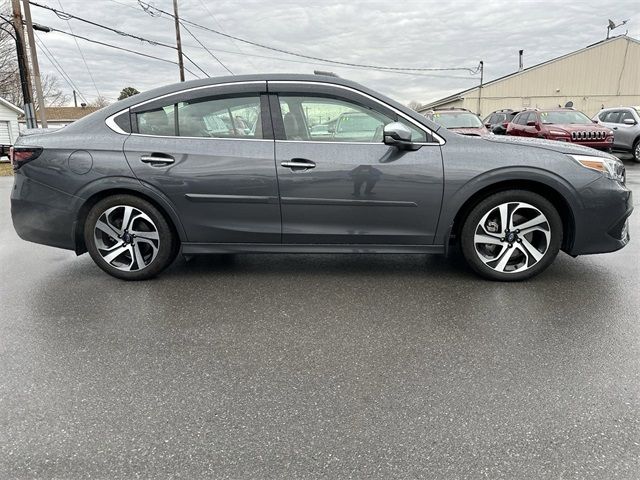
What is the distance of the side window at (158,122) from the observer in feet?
13.4

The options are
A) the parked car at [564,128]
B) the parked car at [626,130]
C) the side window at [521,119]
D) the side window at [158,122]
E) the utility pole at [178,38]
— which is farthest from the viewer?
the utility pole at [178,38]

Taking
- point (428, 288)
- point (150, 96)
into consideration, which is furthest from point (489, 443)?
point (150, 96)

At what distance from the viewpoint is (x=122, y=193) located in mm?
4145

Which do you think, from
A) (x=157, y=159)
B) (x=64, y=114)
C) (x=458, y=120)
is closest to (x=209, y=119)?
(x=157, y=159)

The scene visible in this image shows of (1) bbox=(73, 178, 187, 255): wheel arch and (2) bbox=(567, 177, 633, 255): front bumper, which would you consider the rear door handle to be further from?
(2) bbox=(567, 177, 633, 255): front bumper

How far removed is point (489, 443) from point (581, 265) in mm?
3118

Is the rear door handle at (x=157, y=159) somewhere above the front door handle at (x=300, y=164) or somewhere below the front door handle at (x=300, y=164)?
above

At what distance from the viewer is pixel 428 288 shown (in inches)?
159

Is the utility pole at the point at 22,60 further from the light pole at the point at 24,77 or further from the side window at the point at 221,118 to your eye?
the side window at the point at 221,118

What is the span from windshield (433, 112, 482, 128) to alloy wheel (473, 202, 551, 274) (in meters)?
8.86

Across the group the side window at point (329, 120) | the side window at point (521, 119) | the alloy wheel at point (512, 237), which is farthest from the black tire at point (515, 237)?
the side window at point (521, 119)

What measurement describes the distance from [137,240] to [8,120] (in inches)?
1538

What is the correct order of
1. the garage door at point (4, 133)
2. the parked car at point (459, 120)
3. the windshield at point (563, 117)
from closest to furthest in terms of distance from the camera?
1. the parked car at point (459, 120)
2. the windshield at point (563, 117)
3. the garage door at point (4, 133)

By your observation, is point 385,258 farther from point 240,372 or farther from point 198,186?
point 240,372
